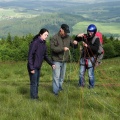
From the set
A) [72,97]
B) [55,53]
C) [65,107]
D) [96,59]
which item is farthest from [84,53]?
[65,107]

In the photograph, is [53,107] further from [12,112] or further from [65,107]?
[12,112]

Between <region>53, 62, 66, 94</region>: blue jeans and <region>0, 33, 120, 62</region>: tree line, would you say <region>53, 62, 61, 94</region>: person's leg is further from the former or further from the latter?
<region>0, 33, 120, 62</region>: tree line

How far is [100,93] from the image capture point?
9227 millimetres

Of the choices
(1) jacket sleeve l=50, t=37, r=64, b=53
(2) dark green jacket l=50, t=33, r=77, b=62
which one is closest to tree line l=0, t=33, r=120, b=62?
(2) dark green jacket l=50, t=33, r=77, b=62

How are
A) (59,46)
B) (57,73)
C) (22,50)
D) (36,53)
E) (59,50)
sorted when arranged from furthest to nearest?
1. (22,50)
2. (57,73)
3. (59,46)
4. (59,50)
5. (36,53)

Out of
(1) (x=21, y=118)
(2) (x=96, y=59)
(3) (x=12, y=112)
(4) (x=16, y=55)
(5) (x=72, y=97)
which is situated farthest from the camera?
(4) (x=16, y=55)

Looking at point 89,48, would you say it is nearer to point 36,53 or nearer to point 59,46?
point 59,46

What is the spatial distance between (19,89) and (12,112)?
3.68 meters

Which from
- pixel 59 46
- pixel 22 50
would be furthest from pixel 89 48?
pixel 22 50

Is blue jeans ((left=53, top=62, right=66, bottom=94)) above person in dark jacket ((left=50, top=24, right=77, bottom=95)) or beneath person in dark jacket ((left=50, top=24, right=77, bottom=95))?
beneath

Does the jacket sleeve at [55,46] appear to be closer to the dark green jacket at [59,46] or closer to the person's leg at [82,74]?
the dark green jacket at [59,46]

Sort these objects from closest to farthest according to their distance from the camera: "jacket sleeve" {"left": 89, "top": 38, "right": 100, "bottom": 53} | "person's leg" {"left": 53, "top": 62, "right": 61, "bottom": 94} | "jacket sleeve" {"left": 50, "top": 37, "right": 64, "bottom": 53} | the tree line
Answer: "jacket sleeve" {"left": 50, "top": 37, "right": 64, "bottom": 53} → "person's leg" {"left": 53, "top": 62, "right": 61, "bottom": 94} → "jacket sleeve" {"left": 89, "top": 38, "right": 100, "bottom": 53} → the tree line

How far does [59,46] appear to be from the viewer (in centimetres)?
889

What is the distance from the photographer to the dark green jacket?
29.0 feet
